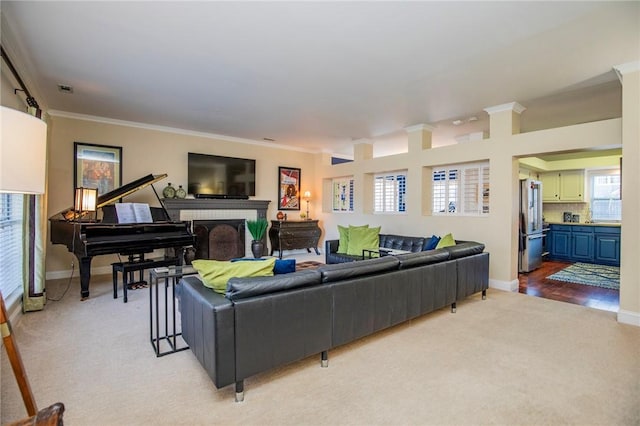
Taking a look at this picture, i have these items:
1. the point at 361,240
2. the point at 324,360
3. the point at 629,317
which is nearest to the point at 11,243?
the point at 324,360

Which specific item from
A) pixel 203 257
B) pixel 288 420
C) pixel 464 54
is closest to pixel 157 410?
pixel 288 420

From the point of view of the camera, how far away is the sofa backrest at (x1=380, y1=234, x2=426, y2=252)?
5110mm

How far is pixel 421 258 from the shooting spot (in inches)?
122

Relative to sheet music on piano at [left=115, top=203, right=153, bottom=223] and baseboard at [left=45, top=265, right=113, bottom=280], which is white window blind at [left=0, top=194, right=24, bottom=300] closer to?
sheet music on piano at [left=115, top=203, right=153, bottom=223]

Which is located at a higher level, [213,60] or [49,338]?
[213,60]

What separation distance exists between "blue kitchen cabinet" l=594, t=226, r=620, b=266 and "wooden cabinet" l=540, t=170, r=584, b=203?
1008 mm

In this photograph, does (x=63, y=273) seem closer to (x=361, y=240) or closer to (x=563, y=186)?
(x=361, y=240)

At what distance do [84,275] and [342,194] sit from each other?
530 centimetres

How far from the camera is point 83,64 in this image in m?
3.26

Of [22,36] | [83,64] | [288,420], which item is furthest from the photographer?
[83,64]

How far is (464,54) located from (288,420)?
3.28 metres

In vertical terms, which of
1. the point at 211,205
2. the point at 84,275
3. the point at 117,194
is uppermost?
the point at 117,194

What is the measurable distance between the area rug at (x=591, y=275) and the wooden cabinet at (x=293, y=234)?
461 cm

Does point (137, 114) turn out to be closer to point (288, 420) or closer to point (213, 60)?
point (213, 60)
